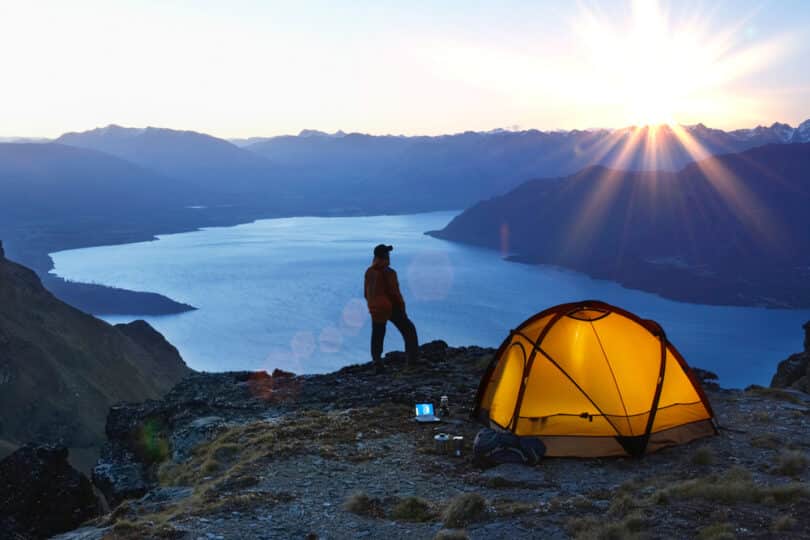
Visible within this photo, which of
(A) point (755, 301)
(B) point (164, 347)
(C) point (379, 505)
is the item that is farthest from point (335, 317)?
(C) point (379, 505)

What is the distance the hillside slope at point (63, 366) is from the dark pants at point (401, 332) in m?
40.7

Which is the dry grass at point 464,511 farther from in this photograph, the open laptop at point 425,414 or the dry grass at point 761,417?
the dry grass at point 761,417

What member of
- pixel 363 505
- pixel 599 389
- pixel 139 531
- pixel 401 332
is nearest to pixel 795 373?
pixel 401 332

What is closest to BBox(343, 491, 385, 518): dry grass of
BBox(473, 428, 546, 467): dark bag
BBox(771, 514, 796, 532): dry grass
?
BBox(473, 428, 546, 467): dark bag

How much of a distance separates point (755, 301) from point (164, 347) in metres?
172

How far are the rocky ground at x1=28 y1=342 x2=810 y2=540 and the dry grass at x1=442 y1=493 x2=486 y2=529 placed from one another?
2 centimetres

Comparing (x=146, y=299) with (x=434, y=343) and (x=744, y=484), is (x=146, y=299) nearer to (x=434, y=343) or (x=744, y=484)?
(x=434, y=343)

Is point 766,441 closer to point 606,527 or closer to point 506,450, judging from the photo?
point 506,450

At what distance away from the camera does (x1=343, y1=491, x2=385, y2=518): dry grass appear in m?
8.54

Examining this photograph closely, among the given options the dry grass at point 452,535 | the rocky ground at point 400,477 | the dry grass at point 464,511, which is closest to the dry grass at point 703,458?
the rocky ground at point 400,477

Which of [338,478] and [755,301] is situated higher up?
[338,478]

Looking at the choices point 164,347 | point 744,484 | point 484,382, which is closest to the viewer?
point 744,484

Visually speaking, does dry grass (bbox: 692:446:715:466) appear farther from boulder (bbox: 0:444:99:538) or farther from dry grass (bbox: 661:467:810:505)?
boulder (bbox: 0:444:99:538)

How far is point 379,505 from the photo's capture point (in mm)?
8797
